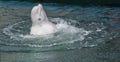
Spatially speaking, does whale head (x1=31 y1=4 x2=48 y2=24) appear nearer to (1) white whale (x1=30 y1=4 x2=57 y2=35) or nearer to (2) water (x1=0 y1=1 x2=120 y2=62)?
(1) white whale (x1=30 y1=4 x2=57 y2=35)

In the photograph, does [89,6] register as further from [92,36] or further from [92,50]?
[92,50]

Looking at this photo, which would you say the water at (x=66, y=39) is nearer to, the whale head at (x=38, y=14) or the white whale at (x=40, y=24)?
the white whale at (x=40, y=24)

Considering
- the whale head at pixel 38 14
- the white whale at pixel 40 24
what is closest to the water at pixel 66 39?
the white whale at pixel 40 24

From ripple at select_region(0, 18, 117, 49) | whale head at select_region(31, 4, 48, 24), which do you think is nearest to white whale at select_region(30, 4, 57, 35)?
whale head at select_region(31, 4, 48, 24)

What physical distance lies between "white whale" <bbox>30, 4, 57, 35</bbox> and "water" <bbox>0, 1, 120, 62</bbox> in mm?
135

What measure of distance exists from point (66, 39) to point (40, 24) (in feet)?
2.36

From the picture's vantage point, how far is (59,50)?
22.7ft

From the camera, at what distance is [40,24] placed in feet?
25.3

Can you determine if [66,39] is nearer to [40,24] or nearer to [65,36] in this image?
[65,36]

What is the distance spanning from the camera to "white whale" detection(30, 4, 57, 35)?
760 cm

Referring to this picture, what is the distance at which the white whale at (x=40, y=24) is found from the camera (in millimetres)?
7598

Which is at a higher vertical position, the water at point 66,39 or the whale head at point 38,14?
the whale head at point 38,14

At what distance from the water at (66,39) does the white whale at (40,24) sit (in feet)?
0.44

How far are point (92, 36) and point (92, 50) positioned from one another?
735 millimetres
